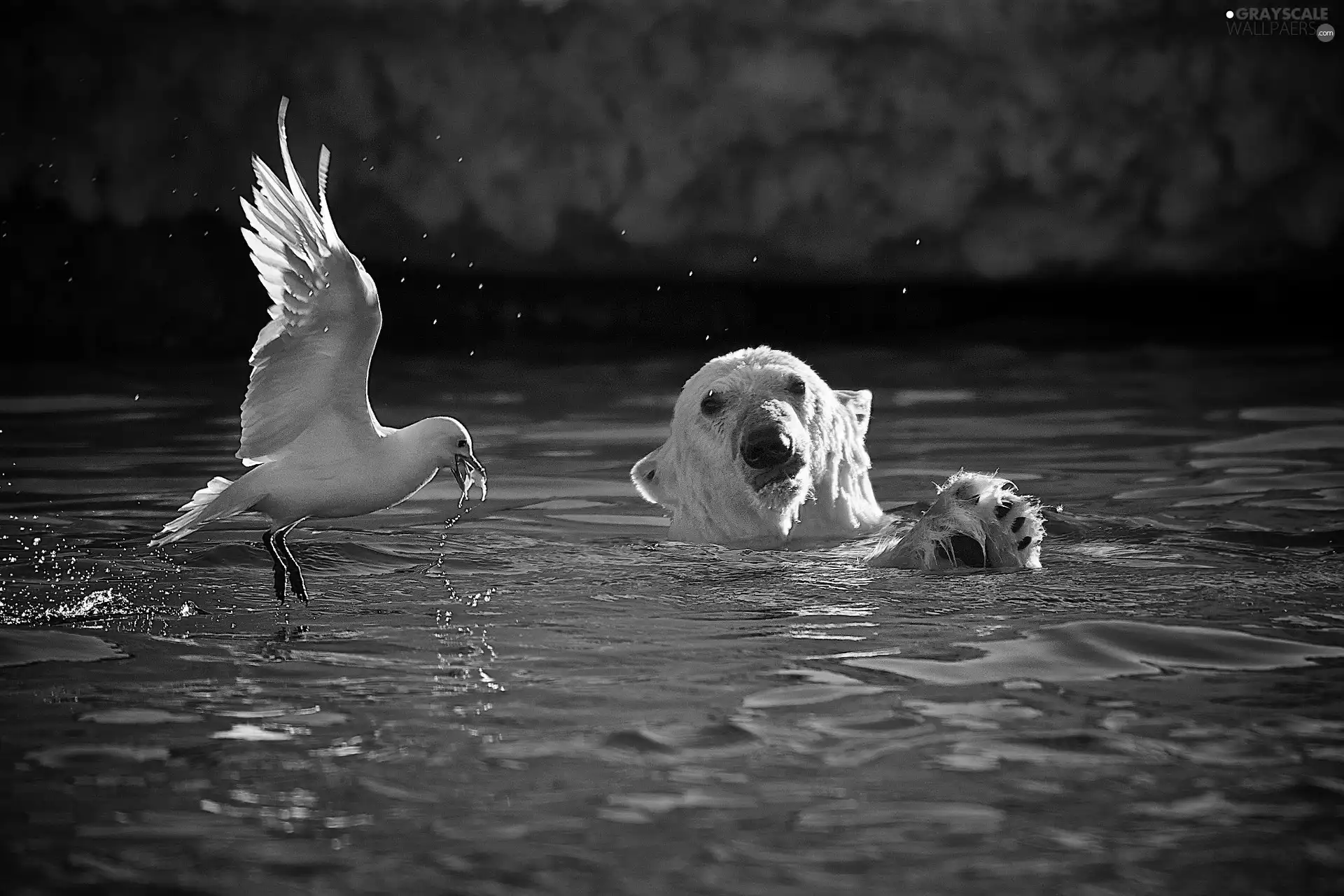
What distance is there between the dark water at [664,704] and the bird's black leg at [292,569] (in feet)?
0.29

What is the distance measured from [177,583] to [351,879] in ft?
9.78

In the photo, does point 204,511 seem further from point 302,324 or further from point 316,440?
point 302,324

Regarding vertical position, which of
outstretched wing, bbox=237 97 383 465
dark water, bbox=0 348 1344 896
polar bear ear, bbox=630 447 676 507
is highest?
outstretched wing, bbox=237 97 383 465

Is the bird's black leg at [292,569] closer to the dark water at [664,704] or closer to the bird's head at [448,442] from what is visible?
the dark water at [664,704]

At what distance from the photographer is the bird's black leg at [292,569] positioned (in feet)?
16.5

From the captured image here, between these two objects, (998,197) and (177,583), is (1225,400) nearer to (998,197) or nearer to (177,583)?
(998,197)

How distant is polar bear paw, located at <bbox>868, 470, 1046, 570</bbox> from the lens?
5410 mm

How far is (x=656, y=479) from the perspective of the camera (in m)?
6.45

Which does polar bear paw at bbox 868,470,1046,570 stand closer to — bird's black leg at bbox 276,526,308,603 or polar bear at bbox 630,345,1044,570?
polar bear at bbox 630,345,1044,570

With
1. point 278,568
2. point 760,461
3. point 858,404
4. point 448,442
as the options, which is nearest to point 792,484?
point 760,461

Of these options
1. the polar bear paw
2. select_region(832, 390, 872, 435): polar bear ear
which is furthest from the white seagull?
select_region(832, 390, 872, 435): polar bear ear

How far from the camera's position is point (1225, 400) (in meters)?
10.1

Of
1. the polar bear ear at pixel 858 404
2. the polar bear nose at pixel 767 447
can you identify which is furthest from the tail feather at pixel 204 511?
the polar bear ear at pixel 858 404

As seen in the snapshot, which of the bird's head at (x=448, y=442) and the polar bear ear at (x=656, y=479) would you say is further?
the polar bear ear at (x=656, y=479)
